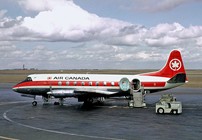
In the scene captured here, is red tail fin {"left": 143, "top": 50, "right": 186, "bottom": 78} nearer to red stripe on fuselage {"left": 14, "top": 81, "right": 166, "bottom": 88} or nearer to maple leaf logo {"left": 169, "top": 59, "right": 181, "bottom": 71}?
maple leaf logo {"left": 169, "top": 59, "right": 181, "bottom": 71}

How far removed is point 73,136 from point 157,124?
895 centimetres

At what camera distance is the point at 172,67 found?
46.1 metres

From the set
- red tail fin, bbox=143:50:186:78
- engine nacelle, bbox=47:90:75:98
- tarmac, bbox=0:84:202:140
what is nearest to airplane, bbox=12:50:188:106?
red tail fin, bbox=143:50:186:78

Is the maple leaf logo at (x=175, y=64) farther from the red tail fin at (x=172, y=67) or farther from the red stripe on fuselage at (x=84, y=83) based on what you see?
the red stripe on fuselage at (x=84, y=83)

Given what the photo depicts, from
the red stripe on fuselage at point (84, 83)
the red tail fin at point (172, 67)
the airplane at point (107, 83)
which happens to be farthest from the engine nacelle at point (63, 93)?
the red tail fin at point (172, 67)

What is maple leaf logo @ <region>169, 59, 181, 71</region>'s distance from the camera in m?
45.9

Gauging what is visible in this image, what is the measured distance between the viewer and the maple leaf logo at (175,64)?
4595cm

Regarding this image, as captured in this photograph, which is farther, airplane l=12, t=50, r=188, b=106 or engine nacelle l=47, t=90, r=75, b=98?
airplane l=12, t=50, r=188, b=106

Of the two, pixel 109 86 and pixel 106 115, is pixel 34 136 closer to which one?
pixel 106 115

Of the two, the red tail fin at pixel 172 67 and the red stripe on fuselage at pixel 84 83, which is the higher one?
the red tail fin at pixel 172 67

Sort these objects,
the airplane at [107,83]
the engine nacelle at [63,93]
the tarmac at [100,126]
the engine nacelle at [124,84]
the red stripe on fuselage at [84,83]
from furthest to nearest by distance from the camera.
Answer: the red stripe on fuselage at [84,83]
the airplane at [107,83]
the engine nacelle at [124,84]
the engine nacelle at [63,93]
the tarmac at [100,126]

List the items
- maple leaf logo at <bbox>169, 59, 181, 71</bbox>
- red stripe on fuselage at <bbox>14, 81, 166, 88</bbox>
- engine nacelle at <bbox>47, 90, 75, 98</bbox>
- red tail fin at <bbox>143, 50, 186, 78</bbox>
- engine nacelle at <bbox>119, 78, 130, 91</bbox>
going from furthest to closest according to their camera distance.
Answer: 1. maple leaf logo at <bbox>169, 59, 181, 71</bbox>
2. red tail fin at <bbox>143, 50, 186, 78</bbox>
3. red stripe on fuselage at <bbox>14, 81, 166, 88</bbox>
4. engine nacelle at <bbox>119, 78, 130, 91</bbox>
5. engine nacelle at <bbox>47, 90, 75, 98</bbox>

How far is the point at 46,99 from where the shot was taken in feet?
154

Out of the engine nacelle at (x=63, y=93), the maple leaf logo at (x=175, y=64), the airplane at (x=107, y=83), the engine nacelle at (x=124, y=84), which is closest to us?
the engine nacelle at (x=63, y=93)
